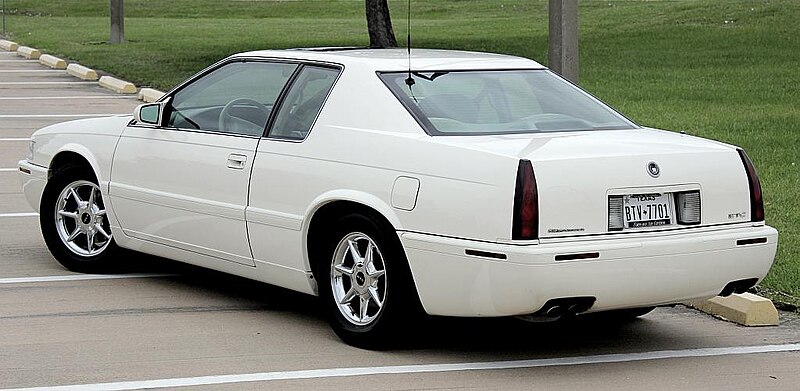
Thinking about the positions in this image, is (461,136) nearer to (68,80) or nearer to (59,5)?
(68,80)

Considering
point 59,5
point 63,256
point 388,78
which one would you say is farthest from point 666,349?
point 59,5

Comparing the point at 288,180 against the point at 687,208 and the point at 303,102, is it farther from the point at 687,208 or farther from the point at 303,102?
the point at 687,208

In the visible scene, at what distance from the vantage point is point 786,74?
2206 cm

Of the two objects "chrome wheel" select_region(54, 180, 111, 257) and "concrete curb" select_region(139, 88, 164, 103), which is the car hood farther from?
"concrete curb" select_region(139, 88, 164, 103)

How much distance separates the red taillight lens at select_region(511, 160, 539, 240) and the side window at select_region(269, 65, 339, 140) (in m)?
1.47

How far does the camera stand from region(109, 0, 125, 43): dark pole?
102 ft

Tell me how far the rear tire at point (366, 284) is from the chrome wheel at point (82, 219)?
2.12m

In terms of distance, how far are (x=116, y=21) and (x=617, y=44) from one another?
11.0m

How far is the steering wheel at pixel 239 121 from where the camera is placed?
24.7 ft

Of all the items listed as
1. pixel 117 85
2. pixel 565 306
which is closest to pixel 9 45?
pixel 117 85

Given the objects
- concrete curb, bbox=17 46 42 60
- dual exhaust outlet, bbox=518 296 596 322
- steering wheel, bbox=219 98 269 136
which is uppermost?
concrete curb, bbox=17 46 42 60

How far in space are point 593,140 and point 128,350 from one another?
2.40 m

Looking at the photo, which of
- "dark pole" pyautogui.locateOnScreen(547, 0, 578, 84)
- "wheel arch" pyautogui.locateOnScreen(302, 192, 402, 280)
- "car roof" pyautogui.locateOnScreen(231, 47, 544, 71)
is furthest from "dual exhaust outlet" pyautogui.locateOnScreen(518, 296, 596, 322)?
"dark pole" pyautogui.locateOnScreen(547, 0, 578, 84)

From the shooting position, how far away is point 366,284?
6789 mm
